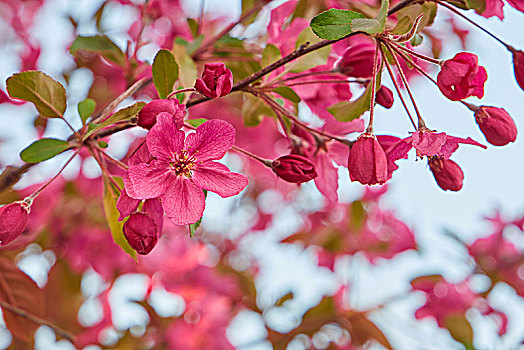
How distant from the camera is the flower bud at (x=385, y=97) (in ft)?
2.48

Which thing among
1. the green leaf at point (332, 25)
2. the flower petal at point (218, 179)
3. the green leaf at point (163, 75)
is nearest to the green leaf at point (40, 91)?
the green leaf at point (163, 75)

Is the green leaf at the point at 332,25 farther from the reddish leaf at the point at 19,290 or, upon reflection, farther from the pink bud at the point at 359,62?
the reddish leaf at the point at 19,290

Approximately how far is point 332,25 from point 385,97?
0.19 m

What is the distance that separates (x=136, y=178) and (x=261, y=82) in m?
0.29

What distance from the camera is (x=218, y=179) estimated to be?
70 centimetres

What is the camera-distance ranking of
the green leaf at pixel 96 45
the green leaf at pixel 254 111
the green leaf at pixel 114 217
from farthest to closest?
the green leaf at pixel 96 45
the green leaf at pixel 254 111
the green leaf at pixel 114 217

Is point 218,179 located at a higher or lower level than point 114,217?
higher

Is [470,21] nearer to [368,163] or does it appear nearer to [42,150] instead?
[368,163]

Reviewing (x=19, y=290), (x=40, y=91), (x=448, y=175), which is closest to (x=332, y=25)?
(x=448, y=175)

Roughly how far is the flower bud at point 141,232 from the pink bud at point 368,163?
10.8 inches

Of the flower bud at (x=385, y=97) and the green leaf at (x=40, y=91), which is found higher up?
the flower bud at (x=385, y=97)

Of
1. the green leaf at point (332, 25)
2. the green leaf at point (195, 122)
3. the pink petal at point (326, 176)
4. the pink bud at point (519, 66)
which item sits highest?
the green leaf at point (332, 25)

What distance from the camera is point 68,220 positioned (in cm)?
188

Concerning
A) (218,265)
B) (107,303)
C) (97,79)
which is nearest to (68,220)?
(107,303)
